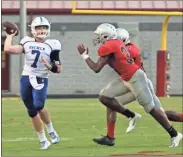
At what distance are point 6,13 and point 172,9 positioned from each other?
5883 millimetres

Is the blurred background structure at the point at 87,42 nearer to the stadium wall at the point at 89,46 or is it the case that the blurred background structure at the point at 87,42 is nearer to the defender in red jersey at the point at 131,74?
the stadium wall at the point at 89,46

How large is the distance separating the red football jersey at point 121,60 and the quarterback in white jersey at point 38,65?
643 mm

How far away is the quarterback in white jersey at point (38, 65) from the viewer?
8.61 metres

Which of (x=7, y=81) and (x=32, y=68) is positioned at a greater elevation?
(x=32, y=68)

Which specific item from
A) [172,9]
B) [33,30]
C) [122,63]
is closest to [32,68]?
[33,30]

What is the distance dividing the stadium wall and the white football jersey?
59.7ft

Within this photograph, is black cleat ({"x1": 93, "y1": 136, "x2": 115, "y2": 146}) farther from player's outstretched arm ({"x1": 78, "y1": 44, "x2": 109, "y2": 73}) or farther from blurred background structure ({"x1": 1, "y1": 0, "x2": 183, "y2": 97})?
blurred background structure ({"x1": 1, "y1": 0, "x2": 183, "y2": 97})

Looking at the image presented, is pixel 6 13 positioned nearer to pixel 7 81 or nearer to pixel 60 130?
pixel 7 81

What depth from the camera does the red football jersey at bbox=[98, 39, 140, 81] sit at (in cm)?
855

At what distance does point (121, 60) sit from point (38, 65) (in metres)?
0.97

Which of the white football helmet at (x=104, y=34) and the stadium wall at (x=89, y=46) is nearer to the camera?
the white football helmet at (x=104, y=34)

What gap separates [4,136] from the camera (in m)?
9.86

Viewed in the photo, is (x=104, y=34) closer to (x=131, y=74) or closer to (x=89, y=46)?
(x=131, y=74)

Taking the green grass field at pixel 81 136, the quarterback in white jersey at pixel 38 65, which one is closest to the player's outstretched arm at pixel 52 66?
the quarterback in white jersey at pixel 38 65
